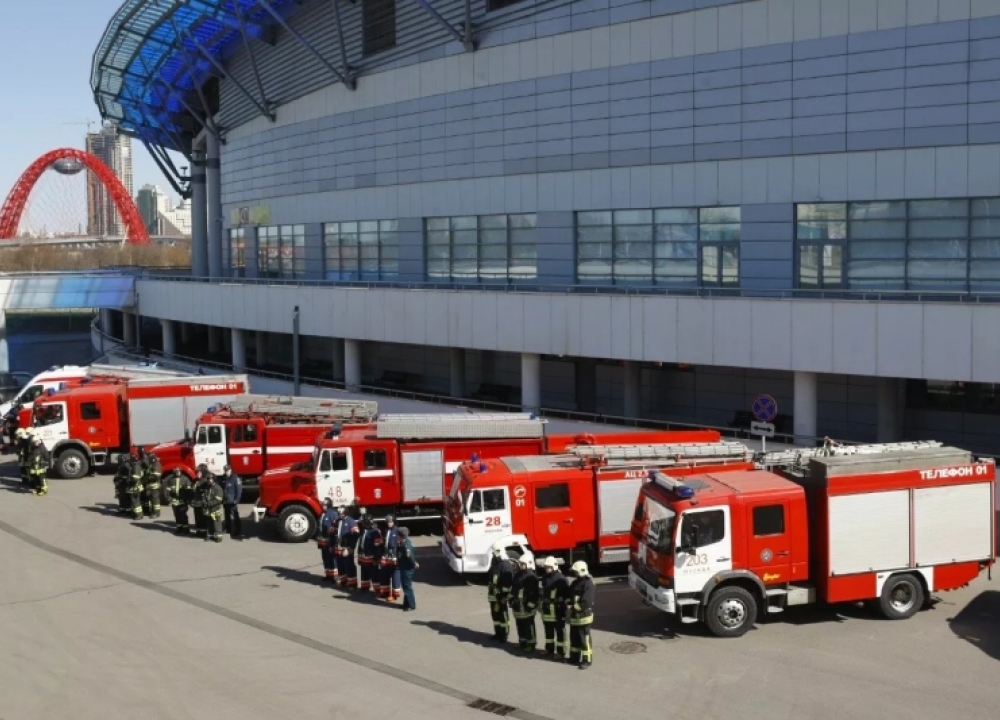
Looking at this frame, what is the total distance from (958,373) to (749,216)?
7.50 metres

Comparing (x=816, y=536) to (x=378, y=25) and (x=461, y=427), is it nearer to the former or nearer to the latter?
(x=461, y=427)

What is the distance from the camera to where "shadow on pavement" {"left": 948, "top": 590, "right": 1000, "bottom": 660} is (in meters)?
14.8

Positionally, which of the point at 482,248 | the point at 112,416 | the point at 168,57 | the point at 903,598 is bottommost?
the point at 903,598

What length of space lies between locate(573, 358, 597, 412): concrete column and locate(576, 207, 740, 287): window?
2720 millimetres

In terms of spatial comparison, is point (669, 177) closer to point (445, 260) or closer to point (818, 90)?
point (818, 90)

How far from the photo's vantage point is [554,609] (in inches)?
561

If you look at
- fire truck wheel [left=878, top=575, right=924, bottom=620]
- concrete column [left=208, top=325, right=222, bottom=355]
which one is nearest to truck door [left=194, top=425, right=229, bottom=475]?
fire truck wheel [left=878, top=575, right=924, bottom=620]

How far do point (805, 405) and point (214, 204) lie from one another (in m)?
40.8

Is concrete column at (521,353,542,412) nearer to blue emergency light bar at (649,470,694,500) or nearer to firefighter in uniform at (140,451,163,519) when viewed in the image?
firefighter in uniform at (140,451,163,519)

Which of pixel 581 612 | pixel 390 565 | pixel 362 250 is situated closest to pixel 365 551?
pixel 390 565

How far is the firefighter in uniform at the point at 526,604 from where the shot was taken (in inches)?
570

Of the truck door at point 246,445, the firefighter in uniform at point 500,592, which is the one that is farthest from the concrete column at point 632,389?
the firefighter in uniform at point 500,592

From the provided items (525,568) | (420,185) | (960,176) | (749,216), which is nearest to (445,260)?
(420,185)

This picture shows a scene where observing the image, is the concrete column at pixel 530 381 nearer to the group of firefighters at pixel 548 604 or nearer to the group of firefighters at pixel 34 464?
the group of firefighters at pixel 34 464
